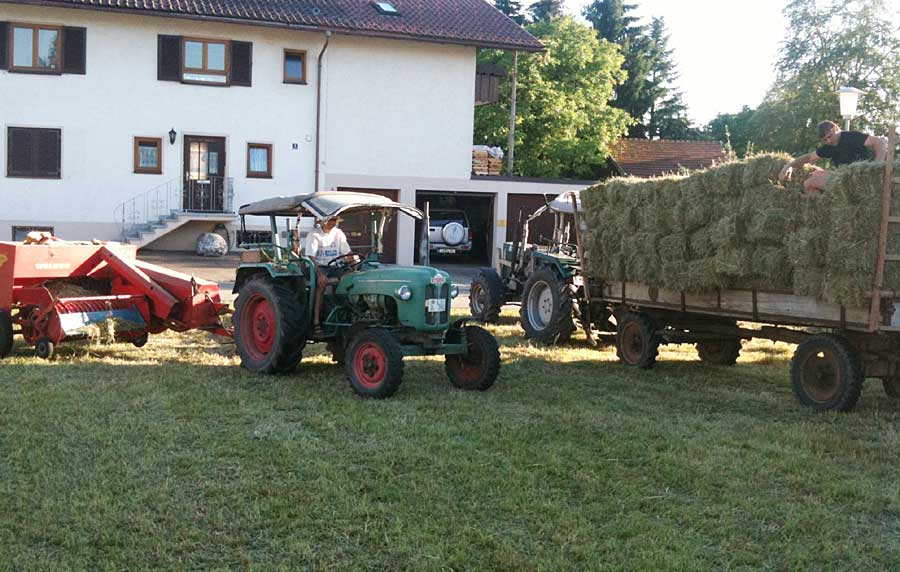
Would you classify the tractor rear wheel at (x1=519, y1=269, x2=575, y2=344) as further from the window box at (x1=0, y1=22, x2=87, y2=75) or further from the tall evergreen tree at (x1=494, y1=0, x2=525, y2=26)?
the tall evergreen tree at (x1=494, y1=0, x2=525, y2=26)

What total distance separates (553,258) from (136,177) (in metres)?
16.1

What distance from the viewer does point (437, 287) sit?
28.4ft

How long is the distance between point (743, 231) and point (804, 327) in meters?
1.25

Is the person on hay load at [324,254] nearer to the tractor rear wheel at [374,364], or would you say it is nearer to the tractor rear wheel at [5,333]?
the tractor rear wheel at [374,364]

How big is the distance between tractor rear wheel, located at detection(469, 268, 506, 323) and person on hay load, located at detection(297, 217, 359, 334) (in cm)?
537

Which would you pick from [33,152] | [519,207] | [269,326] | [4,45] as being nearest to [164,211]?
[33,152]

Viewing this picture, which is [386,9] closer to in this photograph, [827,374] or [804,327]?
[804,327]

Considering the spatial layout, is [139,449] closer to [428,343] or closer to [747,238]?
[428,343]

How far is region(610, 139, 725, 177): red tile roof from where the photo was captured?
134 feet

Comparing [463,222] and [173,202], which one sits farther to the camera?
[463,222]

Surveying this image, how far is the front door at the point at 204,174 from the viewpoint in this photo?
2608 cm

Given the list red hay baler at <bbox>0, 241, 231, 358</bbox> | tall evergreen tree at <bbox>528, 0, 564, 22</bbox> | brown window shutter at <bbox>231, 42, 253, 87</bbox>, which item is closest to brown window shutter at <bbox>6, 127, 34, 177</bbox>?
brown window shutter at <bbox>231, 42, 253, 87</bbox>

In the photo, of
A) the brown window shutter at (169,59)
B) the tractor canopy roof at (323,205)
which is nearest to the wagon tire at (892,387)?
the tractor canopy roof at (323,205)

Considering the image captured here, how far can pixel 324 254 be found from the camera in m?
9.24
